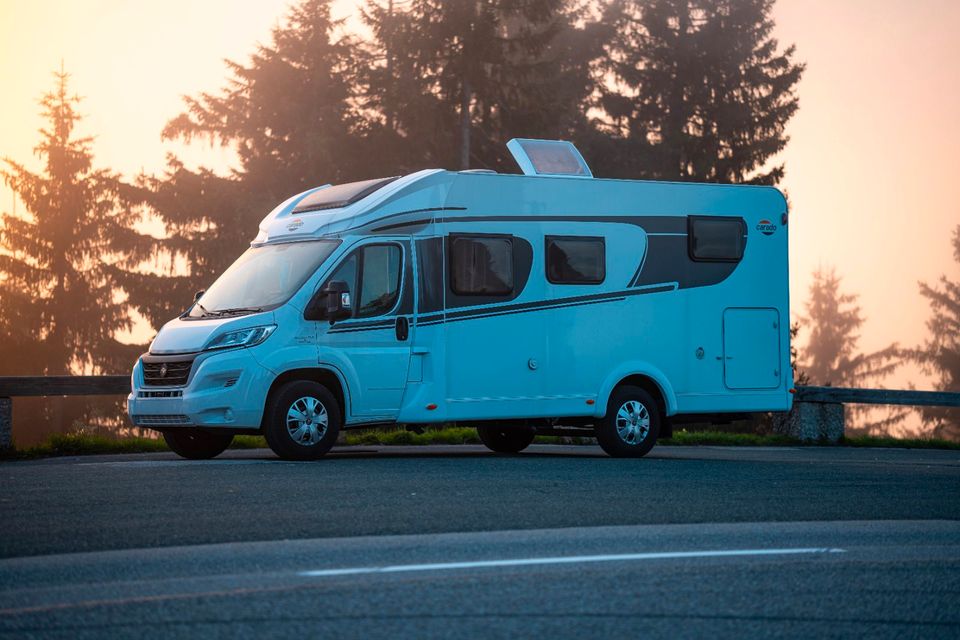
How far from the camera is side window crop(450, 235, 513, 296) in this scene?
14711 millimetres

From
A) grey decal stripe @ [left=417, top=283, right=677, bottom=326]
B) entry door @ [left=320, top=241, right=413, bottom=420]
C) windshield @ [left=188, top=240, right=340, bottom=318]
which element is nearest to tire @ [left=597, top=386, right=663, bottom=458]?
grey decal stripe @ [left=417, top=283, right=677, bottom=326]

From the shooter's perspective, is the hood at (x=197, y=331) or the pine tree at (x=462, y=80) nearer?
the hood at (x=197, y=331)

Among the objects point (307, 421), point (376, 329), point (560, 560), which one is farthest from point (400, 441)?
point (560, 560)

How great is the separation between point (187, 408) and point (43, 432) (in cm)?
3105

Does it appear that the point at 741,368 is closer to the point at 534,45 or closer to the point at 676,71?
the point at 534,45

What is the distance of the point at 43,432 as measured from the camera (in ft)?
139

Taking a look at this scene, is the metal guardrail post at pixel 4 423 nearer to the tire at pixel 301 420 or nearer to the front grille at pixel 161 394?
the front grille at pixel 161 394

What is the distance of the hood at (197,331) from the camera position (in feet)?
44.1

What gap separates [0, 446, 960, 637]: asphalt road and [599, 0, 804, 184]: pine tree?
31200 mm

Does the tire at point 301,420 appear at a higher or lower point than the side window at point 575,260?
lower

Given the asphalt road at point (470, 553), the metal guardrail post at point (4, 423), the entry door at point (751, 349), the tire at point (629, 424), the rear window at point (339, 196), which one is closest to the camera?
the asphalt road at point (470, 553)

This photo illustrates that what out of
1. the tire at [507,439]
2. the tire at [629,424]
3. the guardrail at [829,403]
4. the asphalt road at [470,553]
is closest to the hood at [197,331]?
the asphalt road at [470,553]

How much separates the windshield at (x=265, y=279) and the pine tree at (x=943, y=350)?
45956mm

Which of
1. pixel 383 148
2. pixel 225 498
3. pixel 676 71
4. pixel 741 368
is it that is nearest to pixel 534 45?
pixel 383 148
